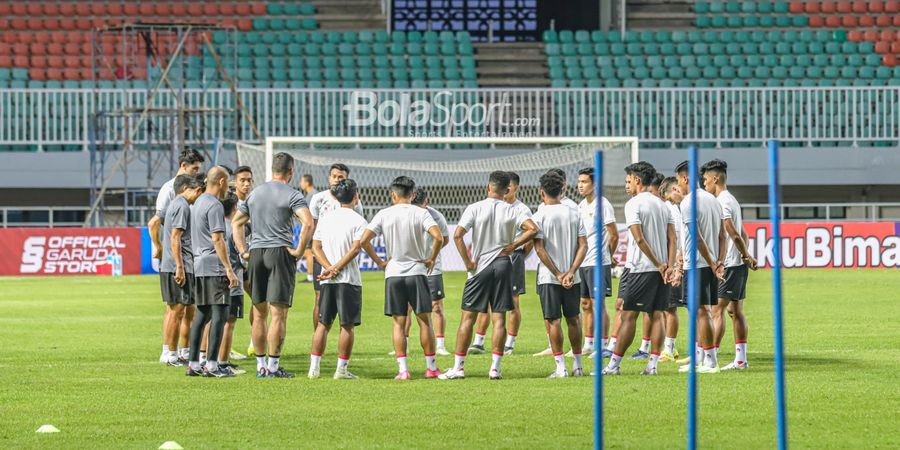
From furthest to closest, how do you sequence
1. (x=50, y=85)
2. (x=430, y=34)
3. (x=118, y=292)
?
1. (x=430, y=34)
2. (x=50, y=85)
3. (x=118, y=292)

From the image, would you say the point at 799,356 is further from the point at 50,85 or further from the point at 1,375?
the point at 50,85

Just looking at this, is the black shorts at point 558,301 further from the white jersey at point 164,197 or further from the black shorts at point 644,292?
the white jersey at point 164,197

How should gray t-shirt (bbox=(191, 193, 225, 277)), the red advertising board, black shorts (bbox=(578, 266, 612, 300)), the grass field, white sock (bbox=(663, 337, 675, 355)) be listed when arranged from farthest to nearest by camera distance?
the red advertising board, black shorts (bbox=(578, 266, 612, 300)), white sock (bbox=(663, 337, 675, 355)), gray t-shirt (bbox=(191, 193, 225, 277)), the grass field

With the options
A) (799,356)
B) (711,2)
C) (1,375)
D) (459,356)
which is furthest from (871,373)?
(711,2)

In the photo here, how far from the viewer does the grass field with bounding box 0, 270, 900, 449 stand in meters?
9.04

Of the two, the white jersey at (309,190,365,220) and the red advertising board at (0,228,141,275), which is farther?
the red advertising board at (0,228,141,275)

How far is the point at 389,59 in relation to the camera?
40.0 metres

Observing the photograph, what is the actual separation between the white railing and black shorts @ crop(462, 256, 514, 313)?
74.5 feet

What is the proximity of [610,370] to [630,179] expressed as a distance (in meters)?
1.70

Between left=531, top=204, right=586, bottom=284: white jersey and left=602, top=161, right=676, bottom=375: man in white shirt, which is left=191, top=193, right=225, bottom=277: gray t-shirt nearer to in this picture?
left=531, top=204, right=586, bottom=284: white jersey

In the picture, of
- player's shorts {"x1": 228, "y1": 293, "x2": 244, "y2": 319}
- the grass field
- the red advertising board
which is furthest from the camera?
the red advertising board

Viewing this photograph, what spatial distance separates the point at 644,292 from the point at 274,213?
10.9 ft

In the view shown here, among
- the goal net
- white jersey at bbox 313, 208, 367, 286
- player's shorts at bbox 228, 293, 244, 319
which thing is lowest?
player's shorts at bbox 228, 293, 244, 319

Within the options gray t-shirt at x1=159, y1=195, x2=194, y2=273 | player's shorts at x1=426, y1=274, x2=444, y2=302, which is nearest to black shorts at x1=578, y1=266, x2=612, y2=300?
player's shorts at x1=426, y1=274, x2=444, y2=302
